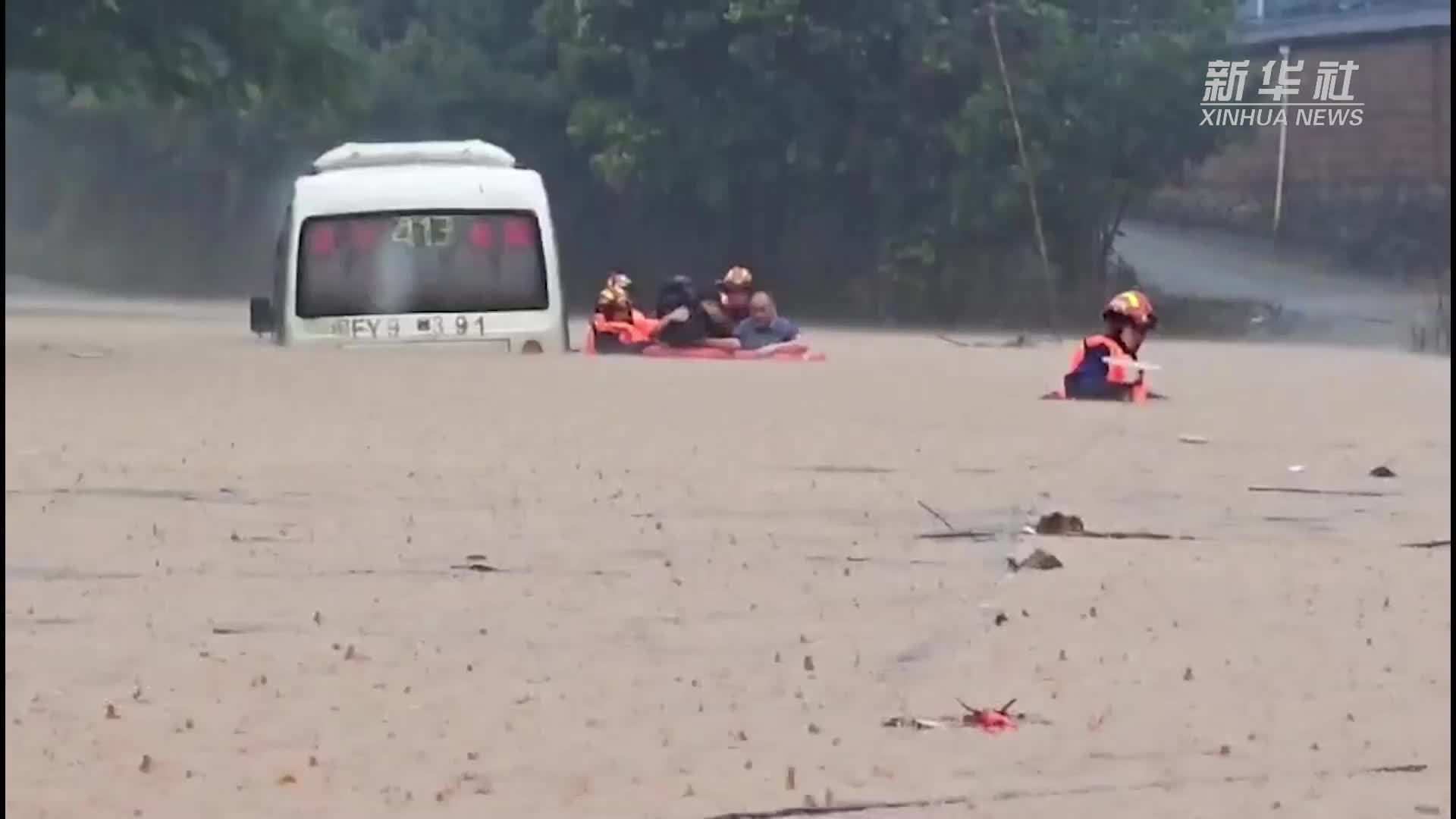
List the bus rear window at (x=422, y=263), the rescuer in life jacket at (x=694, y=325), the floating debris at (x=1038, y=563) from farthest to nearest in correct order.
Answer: the rescuer in life jacket at (x=694, y=325) → the bus rear window at (x=422, y=263) → the floating debris at (x=1038, y=563)

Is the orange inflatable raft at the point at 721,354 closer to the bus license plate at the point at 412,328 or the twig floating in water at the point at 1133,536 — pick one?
the bus license plate at the point at 412,328

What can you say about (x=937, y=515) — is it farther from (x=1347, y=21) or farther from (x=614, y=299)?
(x=1347, y=21)

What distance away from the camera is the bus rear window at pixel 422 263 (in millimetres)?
23812

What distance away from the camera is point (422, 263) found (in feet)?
78.2

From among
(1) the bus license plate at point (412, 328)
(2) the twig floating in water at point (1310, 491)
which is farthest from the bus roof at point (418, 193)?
(2) the twig floating in water at point (1310, 491)

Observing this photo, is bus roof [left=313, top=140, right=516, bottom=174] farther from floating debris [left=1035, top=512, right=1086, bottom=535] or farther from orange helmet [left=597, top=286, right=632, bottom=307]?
floating debris [left=1035, top=512, right=1086, bottom=535]

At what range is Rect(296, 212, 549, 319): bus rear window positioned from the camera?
23812mm

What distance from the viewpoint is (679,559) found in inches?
412

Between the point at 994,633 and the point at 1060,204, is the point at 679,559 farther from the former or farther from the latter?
the point at 1060,204

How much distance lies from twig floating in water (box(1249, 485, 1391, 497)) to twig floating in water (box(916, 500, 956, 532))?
1.69 m

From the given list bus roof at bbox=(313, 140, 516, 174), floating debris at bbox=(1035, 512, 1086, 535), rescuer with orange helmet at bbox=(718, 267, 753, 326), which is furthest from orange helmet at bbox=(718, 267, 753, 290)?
floating debris at bbox=(1035, 512, 1086, 535)

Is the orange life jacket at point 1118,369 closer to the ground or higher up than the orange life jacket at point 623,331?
higher up

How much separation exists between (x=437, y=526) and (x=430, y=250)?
12.6 meters

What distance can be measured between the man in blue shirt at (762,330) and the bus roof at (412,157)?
236 centimetres
